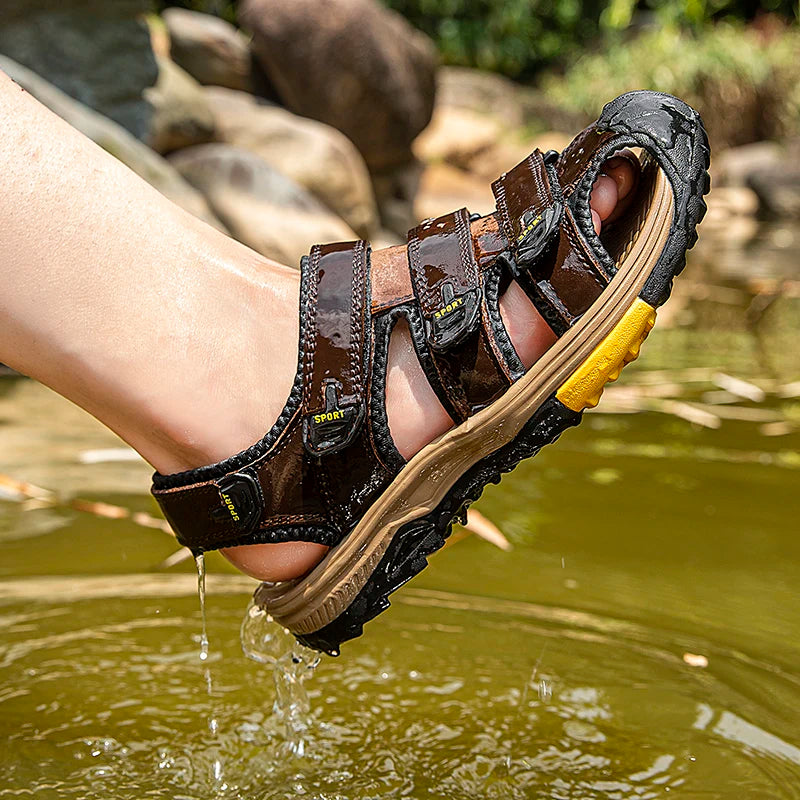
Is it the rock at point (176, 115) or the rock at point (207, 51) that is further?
the rock at point (207, 51)

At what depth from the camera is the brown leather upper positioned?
108cm

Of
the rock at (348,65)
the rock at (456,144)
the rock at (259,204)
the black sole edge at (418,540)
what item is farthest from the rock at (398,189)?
the black sole edge at (418,540)

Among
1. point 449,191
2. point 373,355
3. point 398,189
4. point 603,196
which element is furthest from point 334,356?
point 449,191

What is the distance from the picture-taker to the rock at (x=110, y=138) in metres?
3.08

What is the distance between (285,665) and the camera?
1.20 m

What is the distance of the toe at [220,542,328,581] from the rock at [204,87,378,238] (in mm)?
4284

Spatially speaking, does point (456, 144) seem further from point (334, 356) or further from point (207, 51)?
point (334, 356)

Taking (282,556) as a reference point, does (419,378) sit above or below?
above

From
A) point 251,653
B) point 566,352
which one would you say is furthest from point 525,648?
point 566,352

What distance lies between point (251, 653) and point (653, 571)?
59cm

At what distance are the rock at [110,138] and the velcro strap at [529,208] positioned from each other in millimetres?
2050

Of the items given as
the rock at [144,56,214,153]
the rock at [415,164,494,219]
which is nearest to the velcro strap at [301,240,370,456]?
the rock at [144,56,214,153]

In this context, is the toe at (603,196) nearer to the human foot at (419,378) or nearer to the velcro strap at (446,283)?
the human foot at (419,378)

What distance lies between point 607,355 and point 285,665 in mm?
474
